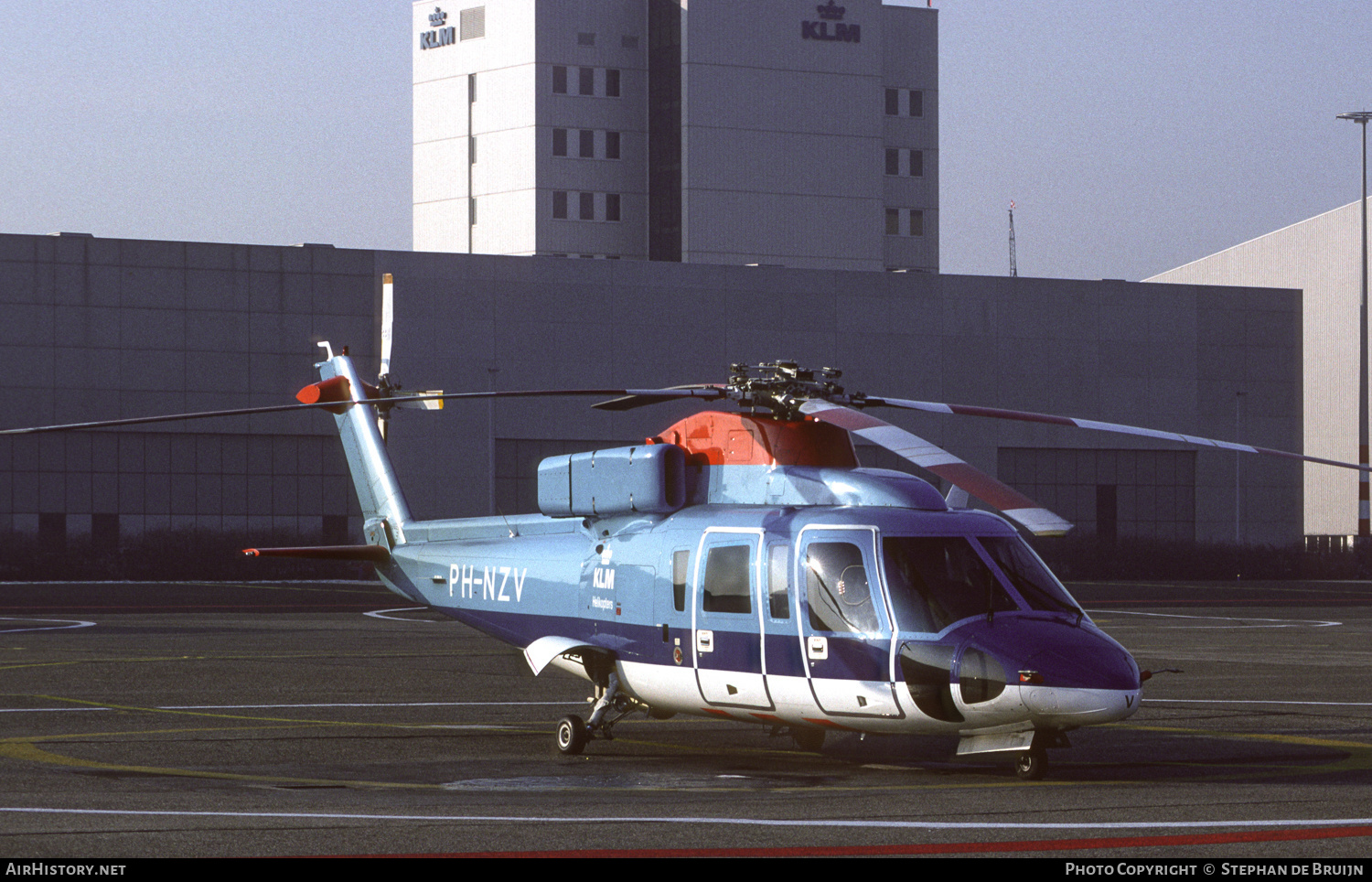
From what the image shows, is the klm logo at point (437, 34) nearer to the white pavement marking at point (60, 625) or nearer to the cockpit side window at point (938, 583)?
the white pavement marking at point (60, 625)

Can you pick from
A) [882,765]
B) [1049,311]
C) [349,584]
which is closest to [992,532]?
[882,765]

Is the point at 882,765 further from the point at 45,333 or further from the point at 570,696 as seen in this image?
the point at 45,333

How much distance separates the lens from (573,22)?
353 ft

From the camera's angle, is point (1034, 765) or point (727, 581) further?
point (727, 581)

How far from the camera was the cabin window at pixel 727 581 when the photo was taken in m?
16.9

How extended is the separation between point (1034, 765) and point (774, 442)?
13.9 ft

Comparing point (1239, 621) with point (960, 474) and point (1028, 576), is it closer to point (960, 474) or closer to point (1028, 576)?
point (1028, 576)

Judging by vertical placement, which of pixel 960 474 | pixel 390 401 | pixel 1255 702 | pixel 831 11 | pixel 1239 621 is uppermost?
pixel 831 11

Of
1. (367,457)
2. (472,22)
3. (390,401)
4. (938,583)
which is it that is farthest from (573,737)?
(472,22)

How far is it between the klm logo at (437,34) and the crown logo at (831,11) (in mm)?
23803

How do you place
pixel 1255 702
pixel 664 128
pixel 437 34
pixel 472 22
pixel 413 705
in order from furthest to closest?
pixel 437 34 < pixel 472 22 < pixel 664 128 < pixel 1255 702 < pixel 413 705

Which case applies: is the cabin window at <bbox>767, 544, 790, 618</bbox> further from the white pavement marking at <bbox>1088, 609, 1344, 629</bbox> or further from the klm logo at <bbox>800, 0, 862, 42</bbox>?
the klm logo at <bbox>800, 0, 862, 42</bbox>

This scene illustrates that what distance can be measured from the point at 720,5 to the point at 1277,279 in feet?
124

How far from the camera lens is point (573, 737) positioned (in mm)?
18062
